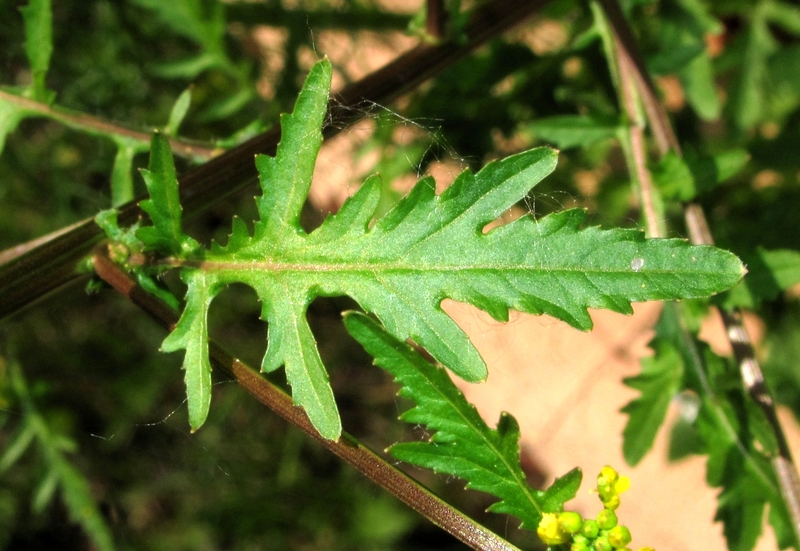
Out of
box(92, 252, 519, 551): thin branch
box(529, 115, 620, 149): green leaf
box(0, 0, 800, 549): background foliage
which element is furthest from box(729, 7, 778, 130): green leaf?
box(92, 252, 519, 551): thin branch

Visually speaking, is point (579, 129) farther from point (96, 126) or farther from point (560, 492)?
point (96, 126)

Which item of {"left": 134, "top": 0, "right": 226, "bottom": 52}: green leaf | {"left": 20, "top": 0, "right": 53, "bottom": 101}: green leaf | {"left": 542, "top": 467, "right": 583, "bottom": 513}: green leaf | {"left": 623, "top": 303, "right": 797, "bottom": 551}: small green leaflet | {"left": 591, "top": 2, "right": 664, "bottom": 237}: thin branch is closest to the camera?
{"left": 542, "top": 467, "right": 583, "bottom": 513}: green leaf

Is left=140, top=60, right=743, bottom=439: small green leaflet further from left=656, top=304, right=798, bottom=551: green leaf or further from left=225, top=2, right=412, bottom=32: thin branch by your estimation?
left=225, top=2, right=412, bottom=32: thin branch

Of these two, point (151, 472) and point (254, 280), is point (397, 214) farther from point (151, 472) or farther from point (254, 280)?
point (151, 472)

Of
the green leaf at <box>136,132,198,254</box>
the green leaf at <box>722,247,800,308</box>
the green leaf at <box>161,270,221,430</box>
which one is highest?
the green leaf at <box>136,132,198,254</box>

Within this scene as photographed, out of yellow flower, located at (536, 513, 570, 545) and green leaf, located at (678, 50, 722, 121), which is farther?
green leaf, located at (678, 50, 722, 121)
